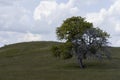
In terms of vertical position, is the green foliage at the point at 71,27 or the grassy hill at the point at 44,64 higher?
the green foliage at the point at 71,27

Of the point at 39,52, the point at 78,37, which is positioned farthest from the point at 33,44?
the point at 78,37

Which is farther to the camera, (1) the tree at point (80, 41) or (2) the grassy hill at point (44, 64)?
(1) the tree at point (80, 41)

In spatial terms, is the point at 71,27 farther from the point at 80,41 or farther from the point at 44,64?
the point at 44,64

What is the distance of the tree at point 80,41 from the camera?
246ft

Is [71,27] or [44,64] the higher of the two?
[71,27]

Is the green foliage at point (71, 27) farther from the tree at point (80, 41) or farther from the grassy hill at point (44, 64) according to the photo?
the grassy hill at point (44, 64)

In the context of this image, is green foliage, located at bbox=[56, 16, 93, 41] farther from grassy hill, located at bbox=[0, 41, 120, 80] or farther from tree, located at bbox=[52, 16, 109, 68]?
grassy hill, located at bbox=[0, 41, 120, 80]

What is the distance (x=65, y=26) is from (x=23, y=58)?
22.5 metres

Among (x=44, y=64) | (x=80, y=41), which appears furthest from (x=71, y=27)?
(x=44, y=64)

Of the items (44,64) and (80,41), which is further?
(44,64)

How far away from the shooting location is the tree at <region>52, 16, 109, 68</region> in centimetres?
7500

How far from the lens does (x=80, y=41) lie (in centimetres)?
7600

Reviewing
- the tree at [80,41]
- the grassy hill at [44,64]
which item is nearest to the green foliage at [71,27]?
the tree at [80,41]

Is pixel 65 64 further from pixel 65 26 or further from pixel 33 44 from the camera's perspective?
pixel 33 44
